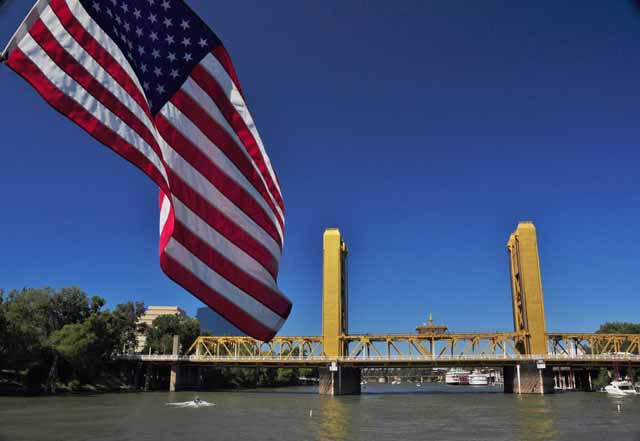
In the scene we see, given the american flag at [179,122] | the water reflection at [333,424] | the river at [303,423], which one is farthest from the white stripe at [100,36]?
the water reflection at [333,424]

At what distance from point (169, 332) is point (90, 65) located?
11781 centimetres

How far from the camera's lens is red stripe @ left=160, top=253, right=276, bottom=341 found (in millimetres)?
8102

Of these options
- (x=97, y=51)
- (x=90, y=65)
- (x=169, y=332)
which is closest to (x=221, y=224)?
(x=90, y=65)

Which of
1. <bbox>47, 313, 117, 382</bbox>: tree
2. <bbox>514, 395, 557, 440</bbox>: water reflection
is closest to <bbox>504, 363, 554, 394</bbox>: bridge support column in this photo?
<bbox>514, 395, 557, 440</bbox>: water reflection

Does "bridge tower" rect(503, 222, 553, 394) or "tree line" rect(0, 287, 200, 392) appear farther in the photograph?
"bridge tower" rect(503, 222, 553, 394)

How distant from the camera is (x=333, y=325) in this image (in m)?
92.5

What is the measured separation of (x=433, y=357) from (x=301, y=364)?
21147mm

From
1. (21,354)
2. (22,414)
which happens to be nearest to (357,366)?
(21,354)

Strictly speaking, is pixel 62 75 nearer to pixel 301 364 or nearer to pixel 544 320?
pixel 301 364

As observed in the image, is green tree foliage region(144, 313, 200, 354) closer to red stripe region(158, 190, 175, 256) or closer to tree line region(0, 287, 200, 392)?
tree line region(0, 287, 200, 392)

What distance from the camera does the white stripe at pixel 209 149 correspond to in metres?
8.80

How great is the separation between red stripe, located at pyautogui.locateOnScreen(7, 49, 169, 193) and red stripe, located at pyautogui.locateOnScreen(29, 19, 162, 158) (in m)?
0.30

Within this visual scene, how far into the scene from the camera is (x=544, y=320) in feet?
313

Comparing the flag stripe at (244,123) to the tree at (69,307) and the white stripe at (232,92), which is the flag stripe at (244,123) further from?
the tree at (69,307)
